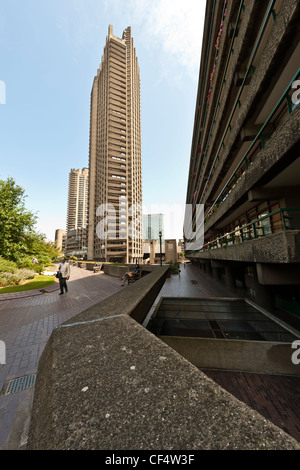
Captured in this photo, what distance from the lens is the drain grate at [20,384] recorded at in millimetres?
3189

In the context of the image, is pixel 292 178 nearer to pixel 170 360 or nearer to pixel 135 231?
pixel 170 360

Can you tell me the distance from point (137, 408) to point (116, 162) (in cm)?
8000

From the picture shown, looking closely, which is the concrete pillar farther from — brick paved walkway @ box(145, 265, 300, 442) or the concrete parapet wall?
the concrete parapet wall

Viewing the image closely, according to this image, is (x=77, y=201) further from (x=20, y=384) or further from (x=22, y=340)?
(x=20, y=384)

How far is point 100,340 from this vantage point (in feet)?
6.57

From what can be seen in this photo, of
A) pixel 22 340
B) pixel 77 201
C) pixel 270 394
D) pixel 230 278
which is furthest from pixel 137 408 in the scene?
pixel 77 201

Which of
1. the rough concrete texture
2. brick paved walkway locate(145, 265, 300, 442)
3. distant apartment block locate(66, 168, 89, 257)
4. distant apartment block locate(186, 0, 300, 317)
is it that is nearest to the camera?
brick paved walkway locate(145, 265, 300, 442)


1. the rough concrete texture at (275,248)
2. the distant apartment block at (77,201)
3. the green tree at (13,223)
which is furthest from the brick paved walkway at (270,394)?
the distant apartment block at (77,201)

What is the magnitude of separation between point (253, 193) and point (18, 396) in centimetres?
947

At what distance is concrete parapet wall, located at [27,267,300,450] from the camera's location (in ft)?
2.91

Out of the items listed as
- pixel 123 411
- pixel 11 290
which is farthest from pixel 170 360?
pixel 11 290

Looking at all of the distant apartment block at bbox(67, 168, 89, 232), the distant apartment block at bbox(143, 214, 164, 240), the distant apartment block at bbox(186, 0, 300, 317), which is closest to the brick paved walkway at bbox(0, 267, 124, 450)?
the distant apartment block at bbox(186, 0, 300, 317)

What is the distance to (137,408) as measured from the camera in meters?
1.10

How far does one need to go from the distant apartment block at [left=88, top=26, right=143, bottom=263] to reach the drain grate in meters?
62.9
